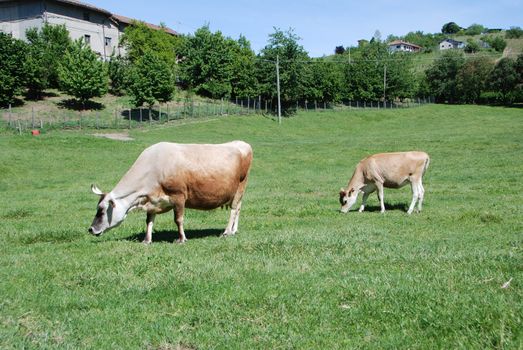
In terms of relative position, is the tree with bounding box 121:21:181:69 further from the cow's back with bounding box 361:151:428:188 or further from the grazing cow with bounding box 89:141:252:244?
the grazing cow with bounding box 89:141:252:244

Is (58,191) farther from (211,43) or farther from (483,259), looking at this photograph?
(211,43)

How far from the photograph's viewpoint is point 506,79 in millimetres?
92875

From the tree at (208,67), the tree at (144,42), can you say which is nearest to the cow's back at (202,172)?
the tree at (208,67)

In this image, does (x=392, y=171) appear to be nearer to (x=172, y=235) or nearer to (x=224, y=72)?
(x=172, y=235)

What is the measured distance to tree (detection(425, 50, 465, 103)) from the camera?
10538 cm

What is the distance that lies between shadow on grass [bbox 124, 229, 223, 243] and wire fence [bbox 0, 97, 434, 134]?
3777 cm

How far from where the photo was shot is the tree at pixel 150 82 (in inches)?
2438

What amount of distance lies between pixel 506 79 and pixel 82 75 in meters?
74.7

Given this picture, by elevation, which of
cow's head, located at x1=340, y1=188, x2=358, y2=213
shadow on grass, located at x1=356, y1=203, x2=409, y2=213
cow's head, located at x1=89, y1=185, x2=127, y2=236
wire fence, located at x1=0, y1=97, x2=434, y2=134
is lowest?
shadow on grass, located at x1=356, y1=203, x2=409, y2=213

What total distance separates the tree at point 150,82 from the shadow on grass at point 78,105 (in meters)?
4.77

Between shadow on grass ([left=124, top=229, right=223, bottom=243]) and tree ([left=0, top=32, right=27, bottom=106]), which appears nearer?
shadow on grass ([left=124, top=229, right=223, bottom=243])

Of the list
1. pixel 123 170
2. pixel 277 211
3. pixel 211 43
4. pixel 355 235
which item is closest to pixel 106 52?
pixel 211 43

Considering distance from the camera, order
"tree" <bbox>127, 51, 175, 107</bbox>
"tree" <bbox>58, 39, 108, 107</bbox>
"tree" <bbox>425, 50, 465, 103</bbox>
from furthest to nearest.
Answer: "tree" <bbox>425, 50, 465, 103</bbox>
"tree" <bbox>127, 51, 175, 107</bbox>
"tree" <bbox>58, 39, 108, 107</bbox>

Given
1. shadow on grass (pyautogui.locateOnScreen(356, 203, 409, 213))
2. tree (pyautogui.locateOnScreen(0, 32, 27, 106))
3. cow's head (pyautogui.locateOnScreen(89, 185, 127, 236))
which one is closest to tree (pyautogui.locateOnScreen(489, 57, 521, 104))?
tree (pyautogui.locateOnScreen(0, 32, 27, 106))
